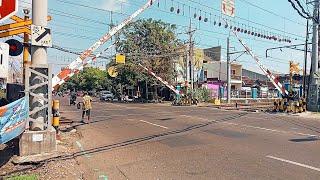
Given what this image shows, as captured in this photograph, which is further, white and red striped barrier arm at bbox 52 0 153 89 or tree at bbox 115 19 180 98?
tree at bbox 115 19 180 98

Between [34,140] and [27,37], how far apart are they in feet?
16.8

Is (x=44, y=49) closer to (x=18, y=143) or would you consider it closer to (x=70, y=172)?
(x=18, y=143)

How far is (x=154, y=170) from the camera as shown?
8.48 metres

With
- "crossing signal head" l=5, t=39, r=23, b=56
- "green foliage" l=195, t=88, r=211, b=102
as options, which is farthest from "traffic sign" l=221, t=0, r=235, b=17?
"green foliage" l=195, t=88, r=211, b=102

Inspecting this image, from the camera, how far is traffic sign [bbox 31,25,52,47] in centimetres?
1048

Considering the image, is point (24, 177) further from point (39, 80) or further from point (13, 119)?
point (39, 80)

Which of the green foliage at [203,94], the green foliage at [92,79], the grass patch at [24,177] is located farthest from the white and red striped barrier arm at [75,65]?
the green foliage at [92,79]

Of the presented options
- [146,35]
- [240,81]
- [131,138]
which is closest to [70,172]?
[131,138]

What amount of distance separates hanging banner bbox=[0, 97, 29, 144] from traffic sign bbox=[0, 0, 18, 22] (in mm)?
2910

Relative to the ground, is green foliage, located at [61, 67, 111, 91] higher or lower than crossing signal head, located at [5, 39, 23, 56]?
higher

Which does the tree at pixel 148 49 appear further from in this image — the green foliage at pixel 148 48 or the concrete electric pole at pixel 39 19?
the concrete electric pole at pixel 39 19

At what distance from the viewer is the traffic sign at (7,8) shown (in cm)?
569

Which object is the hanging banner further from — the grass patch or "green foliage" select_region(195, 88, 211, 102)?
"green foliage" select_region(195, 88, 211, 102)

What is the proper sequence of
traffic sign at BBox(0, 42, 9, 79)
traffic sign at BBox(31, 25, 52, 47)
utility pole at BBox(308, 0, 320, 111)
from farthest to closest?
utility pole at BBox(308, 0, 320, 111) → traffic sign at BBox(31, 25, 52, 47) → traffic sign at BBox(0, 42, 9, 79)
